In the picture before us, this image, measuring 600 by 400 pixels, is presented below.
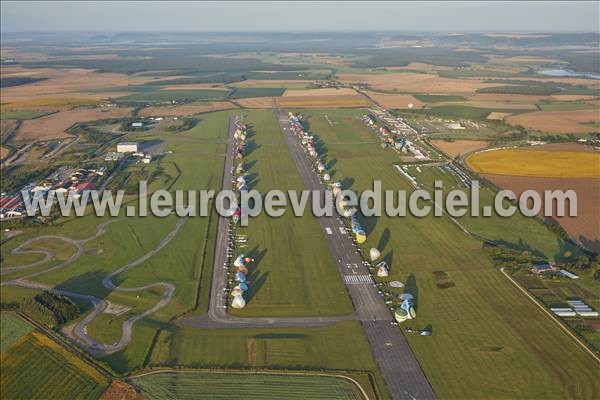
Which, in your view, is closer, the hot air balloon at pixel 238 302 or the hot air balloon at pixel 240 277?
the hot air balloon at pixel 238 302

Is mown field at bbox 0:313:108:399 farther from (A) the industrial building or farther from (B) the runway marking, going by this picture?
(A) the industrial building

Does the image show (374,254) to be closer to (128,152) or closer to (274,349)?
(274,349)

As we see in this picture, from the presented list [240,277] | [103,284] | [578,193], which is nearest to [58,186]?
[103,284]

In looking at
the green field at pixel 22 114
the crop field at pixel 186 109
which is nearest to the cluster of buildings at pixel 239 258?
the crop field at pixel 186 109

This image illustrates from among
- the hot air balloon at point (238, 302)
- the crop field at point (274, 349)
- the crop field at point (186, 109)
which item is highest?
the crop field at point (186, 109)

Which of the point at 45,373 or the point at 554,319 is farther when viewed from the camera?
the point at 554,319

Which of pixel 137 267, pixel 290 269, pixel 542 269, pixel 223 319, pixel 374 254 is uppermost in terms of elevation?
pixel 374 254

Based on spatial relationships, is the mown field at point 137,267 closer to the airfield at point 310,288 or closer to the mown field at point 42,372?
the airfield at point 310,288
